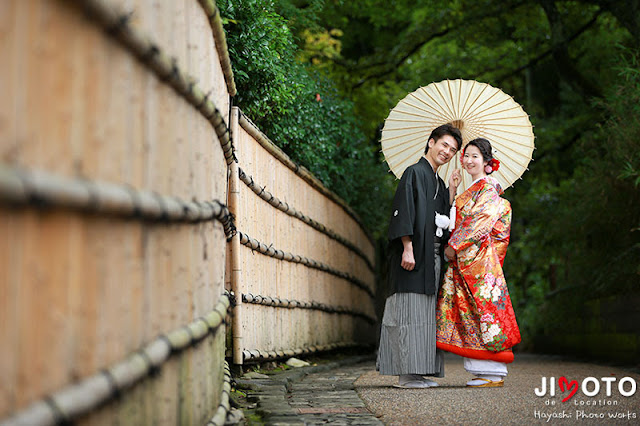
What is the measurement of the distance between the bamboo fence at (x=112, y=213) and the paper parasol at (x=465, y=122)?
2569 mm

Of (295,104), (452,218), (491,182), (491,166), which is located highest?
(295,104)

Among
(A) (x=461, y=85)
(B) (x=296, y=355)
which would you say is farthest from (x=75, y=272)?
(B) (x=296, y=355)

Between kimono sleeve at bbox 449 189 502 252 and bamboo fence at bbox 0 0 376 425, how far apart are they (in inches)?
90.0

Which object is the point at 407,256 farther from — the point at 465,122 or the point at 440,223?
the point at 465,122

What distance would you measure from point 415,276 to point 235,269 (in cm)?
129

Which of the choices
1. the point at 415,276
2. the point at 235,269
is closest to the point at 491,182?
the point at 415,276

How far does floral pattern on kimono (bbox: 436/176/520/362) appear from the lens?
5.07m

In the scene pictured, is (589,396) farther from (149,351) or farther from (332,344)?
(332,344)

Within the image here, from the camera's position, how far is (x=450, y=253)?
5367 mm

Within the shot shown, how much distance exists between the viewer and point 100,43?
1732mm

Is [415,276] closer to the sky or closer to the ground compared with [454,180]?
closer to the ground

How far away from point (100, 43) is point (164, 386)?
1.02 m

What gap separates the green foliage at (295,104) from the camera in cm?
592

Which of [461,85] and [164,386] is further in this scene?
[461,85]
